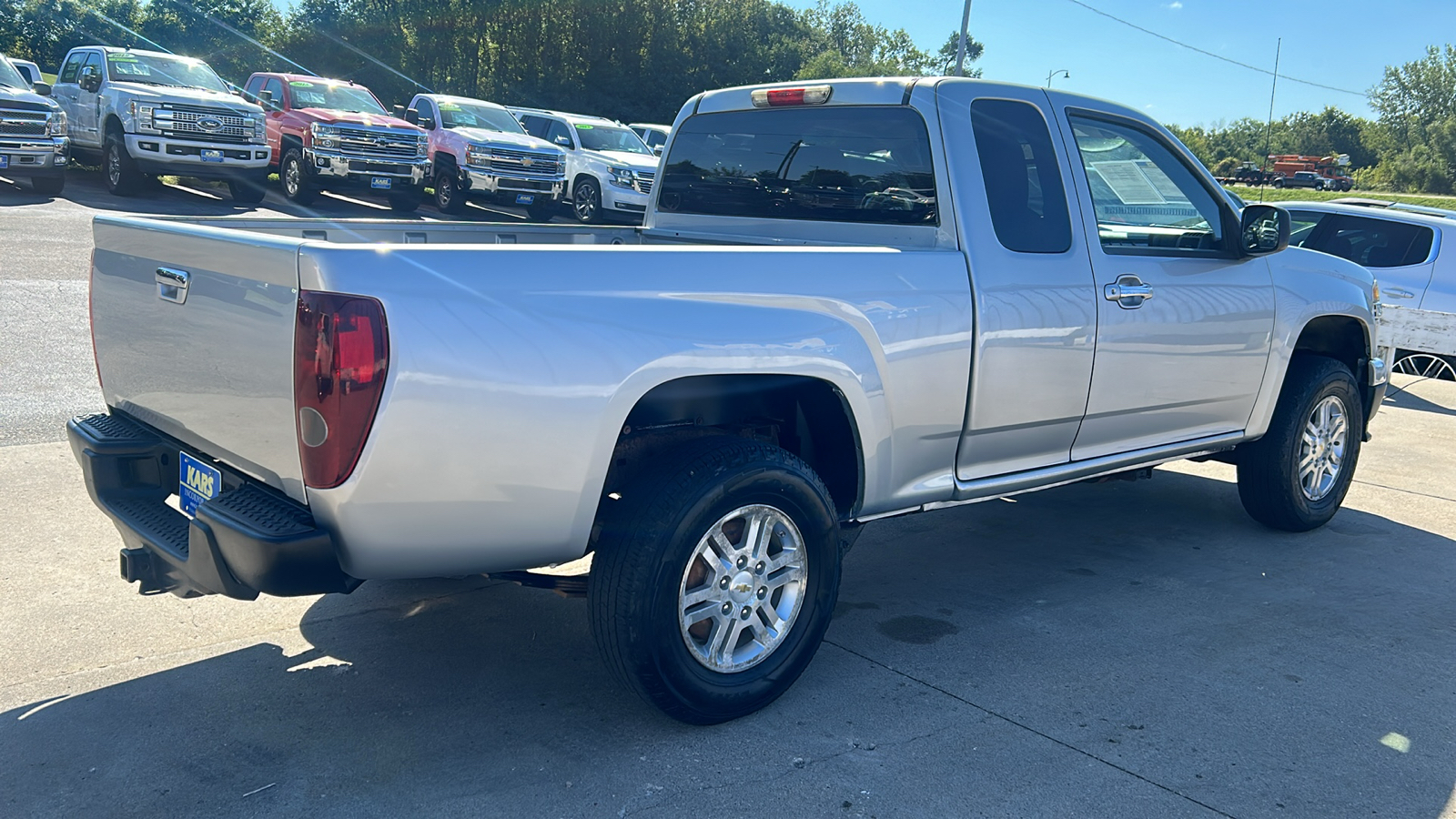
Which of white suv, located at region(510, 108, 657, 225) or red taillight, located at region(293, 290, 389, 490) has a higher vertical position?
white suv, located at region(510, 108, 657, 225)

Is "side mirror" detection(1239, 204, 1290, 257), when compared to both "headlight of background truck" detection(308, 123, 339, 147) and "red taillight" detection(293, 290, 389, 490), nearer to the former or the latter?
"red taillight" detection(293, 290, 389, 490)

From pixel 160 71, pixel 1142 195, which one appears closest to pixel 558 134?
pixel 160 71

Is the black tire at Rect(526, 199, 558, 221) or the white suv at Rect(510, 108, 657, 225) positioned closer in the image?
the white suv at Rect(510, 108, 657, 225)

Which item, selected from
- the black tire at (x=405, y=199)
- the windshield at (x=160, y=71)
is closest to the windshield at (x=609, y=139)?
the black tire at (x=405, y=199)

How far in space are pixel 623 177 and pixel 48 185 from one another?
27.5 ft

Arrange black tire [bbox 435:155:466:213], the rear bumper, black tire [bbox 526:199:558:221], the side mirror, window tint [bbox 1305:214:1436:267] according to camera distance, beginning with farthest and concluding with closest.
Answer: black tire [bbox 526:199:558:221] < black tire [bbox 435:155:466:213] < window tint [bbox 1305:214:1436:267] < the side mirror < the rear bumper

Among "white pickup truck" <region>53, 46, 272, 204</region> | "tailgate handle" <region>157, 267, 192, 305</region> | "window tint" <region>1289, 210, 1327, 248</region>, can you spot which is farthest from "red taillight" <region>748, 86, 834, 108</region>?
"white pickup truck" <region>53, 46, 272, 204</region>

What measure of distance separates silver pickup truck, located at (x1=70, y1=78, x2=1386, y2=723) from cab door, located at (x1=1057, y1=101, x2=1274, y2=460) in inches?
0.7

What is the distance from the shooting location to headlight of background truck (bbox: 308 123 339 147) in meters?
17.5

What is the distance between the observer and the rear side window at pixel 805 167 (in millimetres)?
4207

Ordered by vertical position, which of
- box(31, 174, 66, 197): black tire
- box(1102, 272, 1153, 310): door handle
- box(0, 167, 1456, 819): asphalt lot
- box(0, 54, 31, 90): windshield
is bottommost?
box(0, 167, 1456, 819): asphalt lot

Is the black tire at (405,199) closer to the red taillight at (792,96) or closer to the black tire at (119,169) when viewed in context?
the black tire at (119,169)

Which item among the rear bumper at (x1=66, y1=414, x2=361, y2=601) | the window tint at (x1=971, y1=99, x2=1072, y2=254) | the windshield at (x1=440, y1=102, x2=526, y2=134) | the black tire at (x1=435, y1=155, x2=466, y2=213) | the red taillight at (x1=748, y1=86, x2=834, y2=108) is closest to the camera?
the rear bumper at (x1=66, y1=414, x2=361, y2=601)

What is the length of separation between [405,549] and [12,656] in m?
1.68
